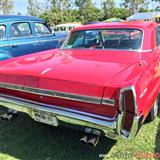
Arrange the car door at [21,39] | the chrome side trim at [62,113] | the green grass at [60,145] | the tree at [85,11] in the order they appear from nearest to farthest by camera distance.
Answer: the chrome side trim at [62,113], the green grass at [60,145], the car door at [21,39], the tree at [85,11]

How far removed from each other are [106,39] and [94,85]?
1.91 meters

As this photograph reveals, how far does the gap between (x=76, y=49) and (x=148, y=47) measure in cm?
116

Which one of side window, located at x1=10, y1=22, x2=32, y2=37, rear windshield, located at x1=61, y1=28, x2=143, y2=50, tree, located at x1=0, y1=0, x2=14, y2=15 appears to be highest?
rear windshield, located at x1=61, y1=28, x2=143, y2=50

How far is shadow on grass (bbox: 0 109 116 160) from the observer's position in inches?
152

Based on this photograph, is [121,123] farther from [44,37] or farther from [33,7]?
[33,7]

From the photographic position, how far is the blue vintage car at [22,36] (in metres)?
6.86

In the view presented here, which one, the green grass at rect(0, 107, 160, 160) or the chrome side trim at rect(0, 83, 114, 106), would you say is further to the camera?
the green grass at rect(0, 107, 160, 160)

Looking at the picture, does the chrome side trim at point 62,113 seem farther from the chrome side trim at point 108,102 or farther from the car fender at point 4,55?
the car fender at point 4,55

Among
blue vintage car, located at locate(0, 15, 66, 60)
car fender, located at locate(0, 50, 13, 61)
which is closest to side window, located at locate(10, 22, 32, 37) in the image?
blue vintage car, located at locate(0, 15, 66, 60)

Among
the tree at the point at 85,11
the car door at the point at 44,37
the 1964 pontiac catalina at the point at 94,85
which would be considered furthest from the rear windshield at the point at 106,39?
the tree at the point at 85,11

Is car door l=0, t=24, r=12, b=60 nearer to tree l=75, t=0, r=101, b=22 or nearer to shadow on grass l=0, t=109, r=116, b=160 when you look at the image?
shadow on grass l=0, t=109, r=116, b=160

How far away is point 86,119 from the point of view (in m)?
3.20

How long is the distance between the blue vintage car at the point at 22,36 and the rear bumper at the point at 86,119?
3076 millimetres

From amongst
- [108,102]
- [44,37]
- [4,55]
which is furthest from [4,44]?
[108,102]
